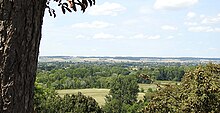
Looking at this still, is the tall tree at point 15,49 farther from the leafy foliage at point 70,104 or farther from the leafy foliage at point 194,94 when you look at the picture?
the leafy foliage at point 70,104

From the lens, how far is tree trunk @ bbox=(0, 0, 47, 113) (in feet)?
7.35

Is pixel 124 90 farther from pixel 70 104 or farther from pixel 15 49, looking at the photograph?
pixel 15 49

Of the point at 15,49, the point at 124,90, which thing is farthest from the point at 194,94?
the point at 124,90

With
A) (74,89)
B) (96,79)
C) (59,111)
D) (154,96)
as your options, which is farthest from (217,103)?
(96,79)

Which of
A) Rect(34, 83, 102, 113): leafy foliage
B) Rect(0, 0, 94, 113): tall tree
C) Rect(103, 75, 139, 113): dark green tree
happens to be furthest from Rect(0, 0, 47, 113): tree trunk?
Rect(103, 75, 139, 113): dark green tree

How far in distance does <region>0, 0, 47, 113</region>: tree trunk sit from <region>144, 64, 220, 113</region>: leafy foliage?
1105 centimetres

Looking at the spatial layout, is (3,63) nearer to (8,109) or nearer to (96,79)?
(8,109)

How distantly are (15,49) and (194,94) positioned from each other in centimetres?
1143

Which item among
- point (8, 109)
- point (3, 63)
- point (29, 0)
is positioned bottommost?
point (8, 109)

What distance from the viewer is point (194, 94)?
1310cm

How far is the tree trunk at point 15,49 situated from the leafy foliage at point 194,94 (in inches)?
435

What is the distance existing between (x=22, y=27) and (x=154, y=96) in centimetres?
1300

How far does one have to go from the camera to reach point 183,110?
43.0ft

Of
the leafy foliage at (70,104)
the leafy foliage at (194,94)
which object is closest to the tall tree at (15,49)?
the leafy foliage at (194,94)
